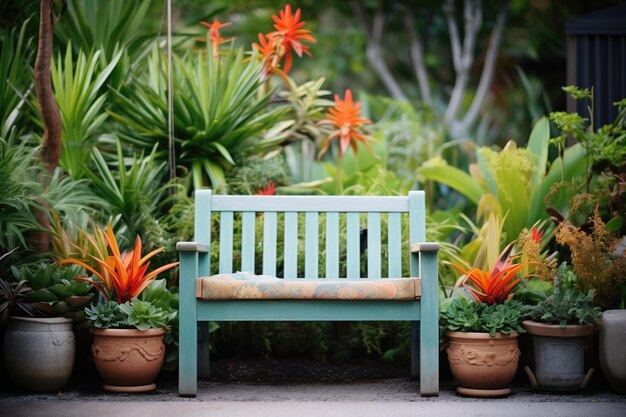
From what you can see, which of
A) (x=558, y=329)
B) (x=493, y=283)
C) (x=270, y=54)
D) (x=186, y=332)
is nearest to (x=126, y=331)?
(x=186, y=332)

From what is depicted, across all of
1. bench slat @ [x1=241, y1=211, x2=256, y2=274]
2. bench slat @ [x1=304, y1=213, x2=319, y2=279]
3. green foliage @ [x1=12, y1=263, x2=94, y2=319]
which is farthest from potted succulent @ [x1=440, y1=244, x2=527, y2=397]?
green foliage @ [x1=12, y1=263, x2=94, y2=319]

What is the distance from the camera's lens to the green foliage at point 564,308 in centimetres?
364

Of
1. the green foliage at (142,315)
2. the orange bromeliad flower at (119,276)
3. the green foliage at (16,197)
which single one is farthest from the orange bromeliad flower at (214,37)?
the green foliage at (142,315)

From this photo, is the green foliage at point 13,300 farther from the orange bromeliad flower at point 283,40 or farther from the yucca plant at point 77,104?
the orange bromeliad flower at point 283,40

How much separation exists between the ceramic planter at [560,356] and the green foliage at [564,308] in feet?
0.13

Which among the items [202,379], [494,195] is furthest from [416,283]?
[494,195]

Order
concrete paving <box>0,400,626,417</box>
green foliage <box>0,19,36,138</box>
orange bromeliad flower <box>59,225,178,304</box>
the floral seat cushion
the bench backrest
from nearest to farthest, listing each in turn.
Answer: concrete paving <box>0,400,626,417</box>, the floral seat cushion, orange bromeliad flower <box>59,225,178,304</box>, the bench backrest, green foliage <box>0,19,36,138</box>

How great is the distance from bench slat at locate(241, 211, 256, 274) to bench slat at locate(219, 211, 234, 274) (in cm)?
7

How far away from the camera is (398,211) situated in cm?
402

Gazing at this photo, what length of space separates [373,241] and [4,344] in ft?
5.88

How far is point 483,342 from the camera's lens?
3.58 meters

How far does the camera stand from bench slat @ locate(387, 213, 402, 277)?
407 cm

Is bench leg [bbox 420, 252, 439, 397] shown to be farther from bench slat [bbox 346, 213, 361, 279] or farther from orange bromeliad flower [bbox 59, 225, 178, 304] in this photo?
orange bromeliad flower [bbox 59, 225, 178, 304]

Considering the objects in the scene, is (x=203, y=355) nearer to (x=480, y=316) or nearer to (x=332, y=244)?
(x=332, y=244)
